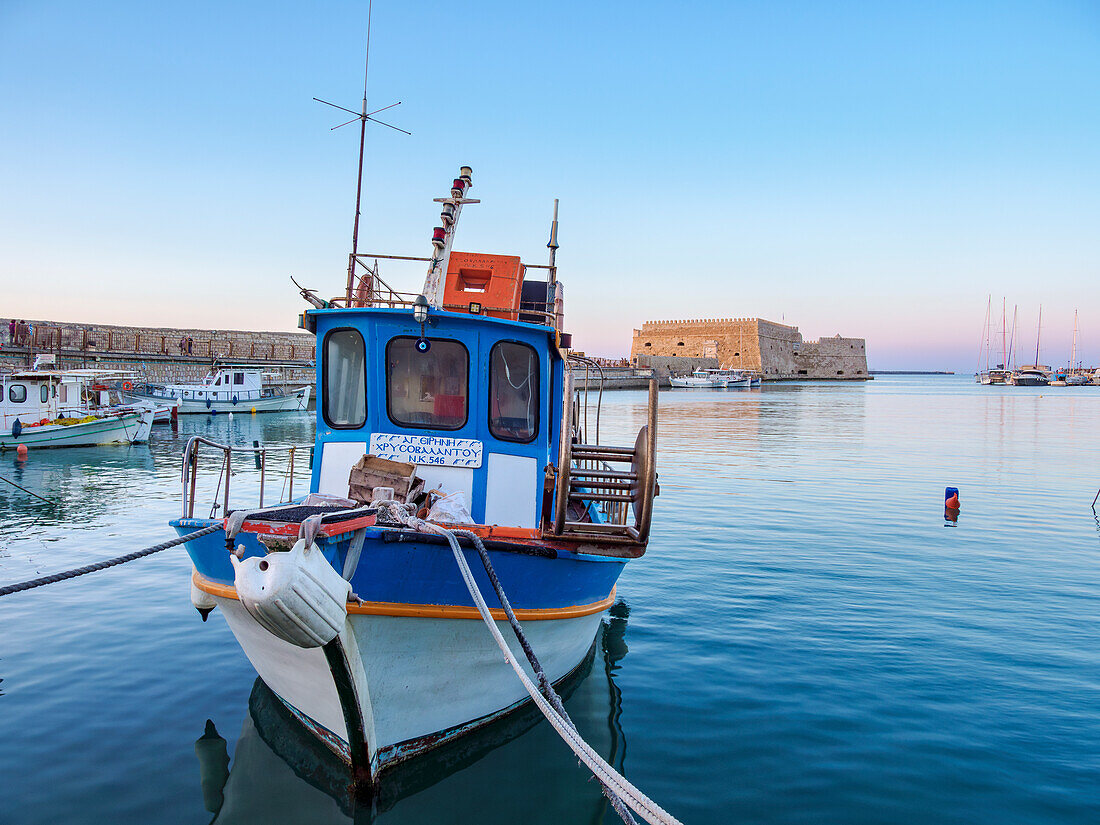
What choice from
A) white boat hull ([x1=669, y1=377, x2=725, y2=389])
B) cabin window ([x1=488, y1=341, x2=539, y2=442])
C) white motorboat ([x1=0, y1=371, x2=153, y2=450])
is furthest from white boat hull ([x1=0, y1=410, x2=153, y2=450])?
white boat hull ([x1=669, y1=377, x2=725, y2=389])

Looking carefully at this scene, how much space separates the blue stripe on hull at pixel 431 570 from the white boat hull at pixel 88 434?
2428 centimetres

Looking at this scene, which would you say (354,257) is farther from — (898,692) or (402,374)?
(898,692)

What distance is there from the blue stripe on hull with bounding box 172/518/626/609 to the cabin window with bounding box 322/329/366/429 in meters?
1.59

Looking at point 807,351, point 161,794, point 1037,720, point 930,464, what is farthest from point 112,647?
point 807,351

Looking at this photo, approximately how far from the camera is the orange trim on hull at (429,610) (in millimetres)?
4730

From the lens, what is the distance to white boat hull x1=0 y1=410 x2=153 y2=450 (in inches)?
977

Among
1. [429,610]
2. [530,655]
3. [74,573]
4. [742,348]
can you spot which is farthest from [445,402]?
[742,348]

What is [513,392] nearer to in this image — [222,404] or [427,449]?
[427,449]

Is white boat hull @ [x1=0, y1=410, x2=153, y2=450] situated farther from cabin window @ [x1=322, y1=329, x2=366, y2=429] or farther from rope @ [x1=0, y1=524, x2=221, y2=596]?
rope @ [x1=0, y1=524, x2=221, y2=596]

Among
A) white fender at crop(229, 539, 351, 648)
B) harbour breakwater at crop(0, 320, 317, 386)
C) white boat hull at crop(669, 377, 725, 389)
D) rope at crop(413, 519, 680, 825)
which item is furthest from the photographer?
white boat hull at crop(669, 377, 725, 389)

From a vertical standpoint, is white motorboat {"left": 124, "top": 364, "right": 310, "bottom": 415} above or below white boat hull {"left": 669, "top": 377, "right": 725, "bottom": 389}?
below

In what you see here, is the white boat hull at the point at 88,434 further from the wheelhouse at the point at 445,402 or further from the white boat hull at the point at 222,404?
the wheelhouse at the point at 445,402

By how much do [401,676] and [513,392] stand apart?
2660mm

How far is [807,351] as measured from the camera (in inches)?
5148
